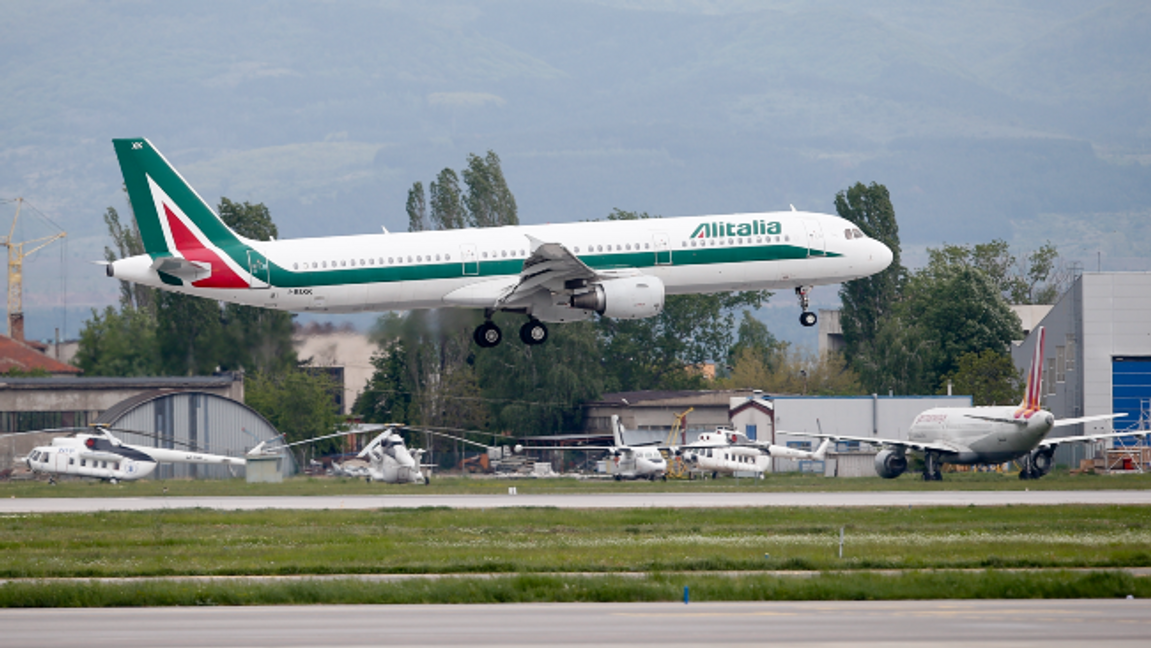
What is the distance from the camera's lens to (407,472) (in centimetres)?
6341

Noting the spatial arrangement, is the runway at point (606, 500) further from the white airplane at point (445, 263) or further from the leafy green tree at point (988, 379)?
the leafy green tree at point (988, 379)

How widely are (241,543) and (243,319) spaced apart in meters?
32.0

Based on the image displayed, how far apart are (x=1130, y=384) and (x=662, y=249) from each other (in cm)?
3902

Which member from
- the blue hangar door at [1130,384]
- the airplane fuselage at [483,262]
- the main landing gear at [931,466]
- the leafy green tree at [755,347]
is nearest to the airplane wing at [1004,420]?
the main landing gear at [931,466]

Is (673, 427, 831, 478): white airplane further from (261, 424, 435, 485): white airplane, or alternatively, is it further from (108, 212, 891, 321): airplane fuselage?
(108, 212, 891, 321): airplane fuselage

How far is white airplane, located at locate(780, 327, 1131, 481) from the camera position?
58.2 m

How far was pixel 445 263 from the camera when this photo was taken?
46.1 metres

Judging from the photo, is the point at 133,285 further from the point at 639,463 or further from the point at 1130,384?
the point at 1130,384

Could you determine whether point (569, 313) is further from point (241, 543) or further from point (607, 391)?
point (607, 391)

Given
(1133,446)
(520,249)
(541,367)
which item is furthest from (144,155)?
(541,367)

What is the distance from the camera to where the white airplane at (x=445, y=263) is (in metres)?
45.1

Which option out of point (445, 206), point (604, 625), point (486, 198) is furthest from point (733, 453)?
point (604, 625)

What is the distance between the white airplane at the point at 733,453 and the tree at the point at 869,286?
37.2 metres

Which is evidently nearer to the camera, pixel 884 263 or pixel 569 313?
pixel 569 313
